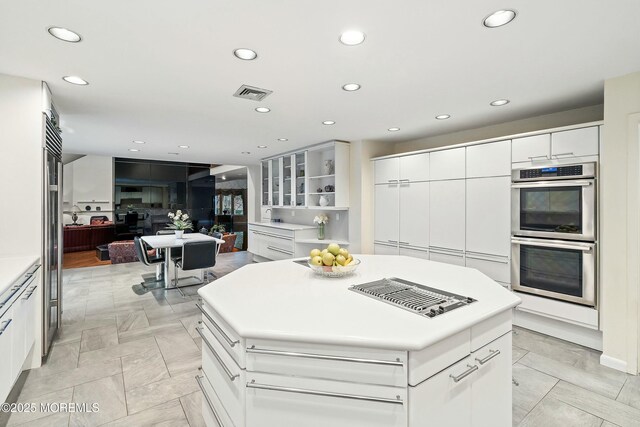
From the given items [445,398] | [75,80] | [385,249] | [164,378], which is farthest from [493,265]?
[75,80]

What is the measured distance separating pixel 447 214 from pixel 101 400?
396 centimetres

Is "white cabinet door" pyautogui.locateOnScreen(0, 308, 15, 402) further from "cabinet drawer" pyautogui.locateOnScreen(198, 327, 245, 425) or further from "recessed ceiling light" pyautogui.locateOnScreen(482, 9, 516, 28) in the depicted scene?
"recessed ceiling light" pyautogui.locateOnScreen(482, 9, 516, 28)

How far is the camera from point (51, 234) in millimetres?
2852

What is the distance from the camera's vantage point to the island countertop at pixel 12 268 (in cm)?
183

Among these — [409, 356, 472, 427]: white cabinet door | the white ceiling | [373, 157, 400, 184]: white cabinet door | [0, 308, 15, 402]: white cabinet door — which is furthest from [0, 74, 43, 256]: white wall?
[373, 157, 400, 184]: white cabinet door

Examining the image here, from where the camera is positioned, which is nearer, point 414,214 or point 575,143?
point 575,143

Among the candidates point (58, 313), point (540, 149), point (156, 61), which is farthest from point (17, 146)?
point (540, 149)

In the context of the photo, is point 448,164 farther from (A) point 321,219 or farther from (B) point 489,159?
(A) point 321,219

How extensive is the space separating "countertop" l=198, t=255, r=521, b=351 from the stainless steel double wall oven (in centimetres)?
161

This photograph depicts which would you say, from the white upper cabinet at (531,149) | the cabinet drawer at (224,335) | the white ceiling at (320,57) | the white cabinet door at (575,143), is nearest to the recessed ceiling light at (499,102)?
the white ceiling at (320,57)

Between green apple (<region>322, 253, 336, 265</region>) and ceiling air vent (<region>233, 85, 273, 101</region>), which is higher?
ceiling air vent (<region>233, 85, 273, 101</region>)

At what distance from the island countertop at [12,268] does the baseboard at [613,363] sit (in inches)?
172

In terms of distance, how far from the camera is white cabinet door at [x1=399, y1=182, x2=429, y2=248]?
4.34m

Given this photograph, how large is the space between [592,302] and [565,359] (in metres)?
0.58
